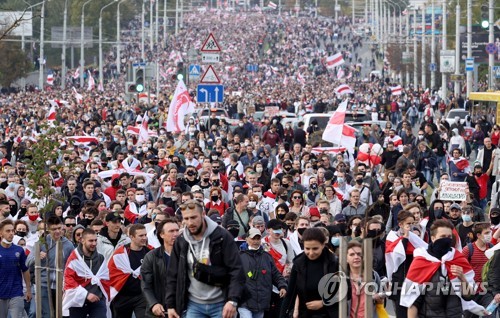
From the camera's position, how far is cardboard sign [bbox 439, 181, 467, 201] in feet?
66.7

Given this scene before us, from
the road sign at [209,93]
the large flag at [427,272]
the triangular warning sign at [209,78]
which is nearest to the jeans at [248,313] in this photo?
the large flag at [427,272]

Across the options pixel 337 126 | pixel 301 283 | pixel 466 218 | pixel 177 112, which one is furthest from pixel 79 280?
pixel 177 112

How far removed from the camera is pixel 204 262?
1062 cm

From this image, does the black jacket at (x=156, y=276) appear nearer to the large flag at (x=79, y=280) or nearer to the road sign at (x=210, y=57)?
the large flag at (x=79, y=280)

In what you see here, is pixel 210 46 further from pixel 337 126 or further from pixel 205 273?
pixel 205 273

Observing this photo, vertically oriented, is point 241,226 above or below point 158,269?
below

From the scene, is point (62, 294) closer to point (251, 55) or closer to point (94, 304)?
point (94, 304)

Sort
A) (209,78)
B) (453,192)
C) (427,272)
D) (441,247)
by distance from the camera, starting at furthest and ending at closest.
A: 1. (209,78)
2. (453,192)
3. (441,247)
4. (427,272)

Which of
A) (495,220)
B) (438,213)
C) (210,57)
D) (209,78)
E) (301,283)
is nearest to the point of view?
(301,283)

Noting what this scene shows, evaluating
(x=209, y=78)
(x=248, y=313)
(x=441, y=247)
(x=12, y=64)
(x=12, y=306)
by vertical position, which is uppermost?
(x=12, y=64)

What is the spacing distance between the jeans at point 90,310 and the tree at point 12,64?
75.4 metres

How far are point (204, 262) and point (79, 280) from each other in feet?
10.9

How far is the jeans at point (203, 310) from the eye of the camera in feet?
35.1

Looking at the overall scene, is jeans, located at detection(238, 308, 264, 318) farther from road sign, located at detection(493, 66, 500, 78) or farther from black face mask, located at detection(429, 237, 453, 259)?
road sign, located at detection(493, 66, 500, 78)
